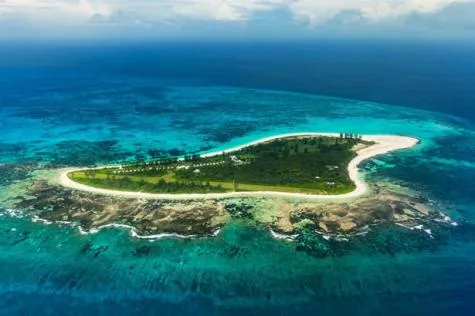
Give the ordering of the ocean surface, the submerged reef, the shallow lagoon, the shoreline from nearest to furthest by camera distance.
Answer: the shallow lagoon → the ocean surface → the submerged reef → the shoreline

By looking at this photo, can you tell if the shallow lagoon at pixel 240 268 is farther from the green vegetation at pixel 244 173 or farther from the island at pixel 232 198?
the green vegetation at pixel 244 173

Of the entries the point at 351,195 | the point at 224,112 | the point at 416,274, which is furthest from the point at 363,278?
the point at 224,112

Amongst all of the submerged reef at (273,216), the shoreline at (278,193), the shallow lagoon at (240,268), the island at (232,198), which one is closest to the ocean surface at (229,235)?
the shallow lagoon at (240,268)

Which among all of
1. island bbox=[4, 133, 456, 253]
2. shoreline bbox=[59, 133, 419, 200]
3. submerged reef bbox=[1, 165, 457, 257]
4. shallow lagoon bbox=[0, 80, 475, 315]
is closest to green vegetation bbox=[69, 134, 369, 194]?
island bbox=[4, 133, 456, 253]

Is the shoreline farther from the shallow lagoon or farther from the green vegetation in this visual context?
the shallow lagoon

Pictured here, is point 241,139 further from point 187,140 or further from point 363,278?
point 363,278
